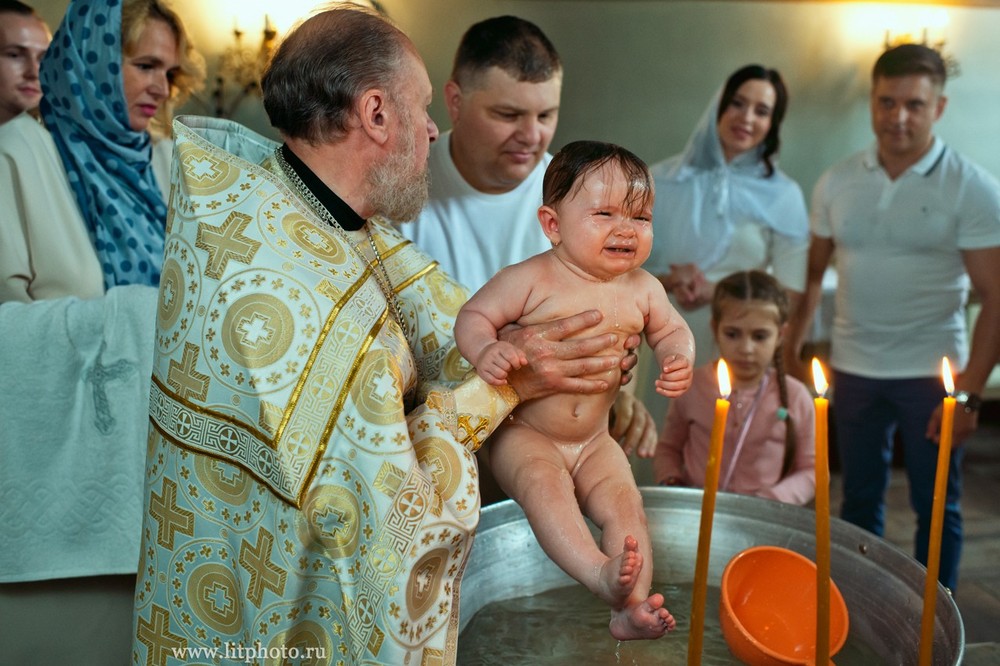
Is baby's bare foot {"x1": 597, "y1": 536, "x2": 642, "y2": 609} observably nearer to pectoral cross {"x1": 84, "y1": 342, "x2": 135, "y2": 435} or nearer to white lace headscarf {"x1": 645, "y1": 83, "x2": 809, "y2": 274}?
pectoral cross {"x1": 84, "y1": 342, "x2": 135, "y2": 435}

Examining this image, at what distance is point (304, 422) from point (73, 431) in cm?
107

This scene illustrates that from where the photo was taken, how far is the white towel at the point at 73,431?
2.10 m

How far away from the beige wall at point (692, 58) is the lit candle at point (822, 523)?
4316mm

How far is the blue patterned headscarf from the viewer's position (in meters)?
2.42

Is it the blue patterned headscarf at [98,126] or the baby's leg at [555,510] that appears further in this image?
the blue patterned headscarf at [98,126]

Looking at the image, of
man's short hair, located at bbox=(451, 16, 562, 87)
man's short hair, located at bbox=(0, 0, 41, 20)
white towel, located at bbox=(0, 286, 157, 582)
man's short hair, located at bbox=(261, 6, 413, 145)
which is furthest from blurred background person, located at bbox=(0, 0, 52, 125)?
man's short hair, located at bbox=(261, 6, 413, 145)

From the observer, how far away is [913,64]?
126 inches

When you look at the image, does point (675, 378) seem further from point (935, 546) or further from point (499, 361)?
point (935, 546)

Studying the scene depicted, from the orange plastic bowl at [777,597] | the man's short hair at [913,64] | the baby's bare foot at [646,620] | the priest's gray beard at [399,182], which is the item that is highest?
the man's short hair at [913,64]

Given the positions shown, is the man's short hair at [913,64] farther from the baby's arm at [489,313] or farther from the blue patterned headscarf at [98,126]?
the blue patterned headscarf at [98,126]

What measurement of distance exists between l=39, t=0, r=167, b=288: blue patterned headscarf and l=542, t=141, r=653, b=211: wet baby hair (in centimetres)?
146

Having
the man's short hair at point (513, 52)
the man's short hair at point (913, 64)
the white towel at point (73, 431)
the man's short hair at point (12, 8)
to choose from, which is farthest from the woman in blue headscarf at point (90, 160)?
the man's short hair at point (913, 64)

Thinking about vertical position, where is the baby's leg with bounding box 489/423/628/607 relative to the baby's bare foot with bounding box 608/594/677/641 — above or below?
above

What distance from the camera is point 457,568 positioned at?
1349 millimetres
